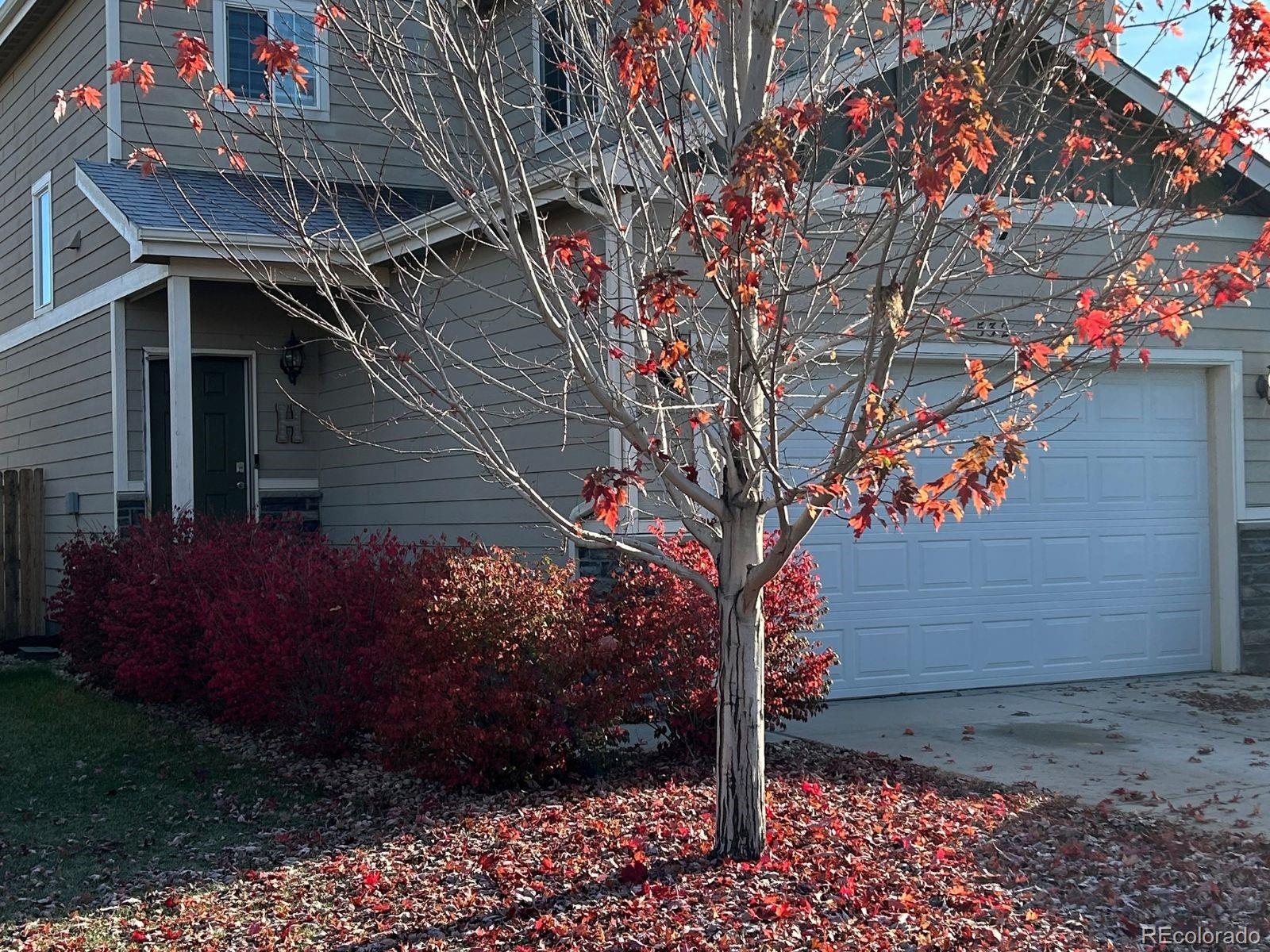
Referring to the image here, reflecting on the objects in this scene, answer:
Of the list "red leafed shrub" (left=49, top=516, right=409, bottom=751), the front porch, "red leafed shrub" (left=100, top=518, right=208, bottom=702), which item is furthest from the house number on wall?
"red leafed shrub" (left=100, top=518, right=208, bottom=702)

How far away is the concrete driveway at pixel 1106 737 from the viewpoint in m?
6.23

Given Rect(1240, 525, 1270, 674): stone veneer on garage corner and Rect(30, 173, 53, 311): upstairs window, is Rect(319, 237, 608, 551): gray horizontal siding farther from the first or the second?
Rect(1240, 525, 1270, 674): stone veneer on garage corner

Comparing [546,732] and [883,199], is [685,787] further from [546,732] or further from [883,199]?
[883,199]

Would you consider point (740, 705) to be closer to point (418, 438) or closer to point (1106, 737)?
point (1106, 737)

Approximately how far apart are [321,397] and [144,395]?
1591 mm

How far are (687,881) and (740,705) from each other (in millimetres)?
693

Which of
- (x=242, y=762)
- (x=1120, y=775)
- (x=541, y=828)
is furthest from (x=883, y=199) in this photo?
(x=242, y=762)

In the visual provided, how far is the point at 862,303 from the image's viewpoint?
28.9 feet

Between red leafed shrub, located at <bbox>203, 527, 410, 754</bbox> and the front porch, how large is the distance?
14.6ft

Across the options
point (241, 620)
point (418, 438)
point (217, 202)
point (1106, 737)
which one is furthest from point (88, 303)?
point (1106, 737)

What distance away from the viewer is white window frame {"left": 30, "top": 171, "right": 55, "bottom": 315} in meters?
14.0

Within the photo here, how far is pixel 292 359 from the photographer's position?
12.2m

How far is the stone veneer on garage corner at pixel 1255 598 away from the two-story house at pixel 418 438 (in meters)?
0.02

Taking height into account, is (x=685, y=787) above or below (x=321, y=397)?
below
